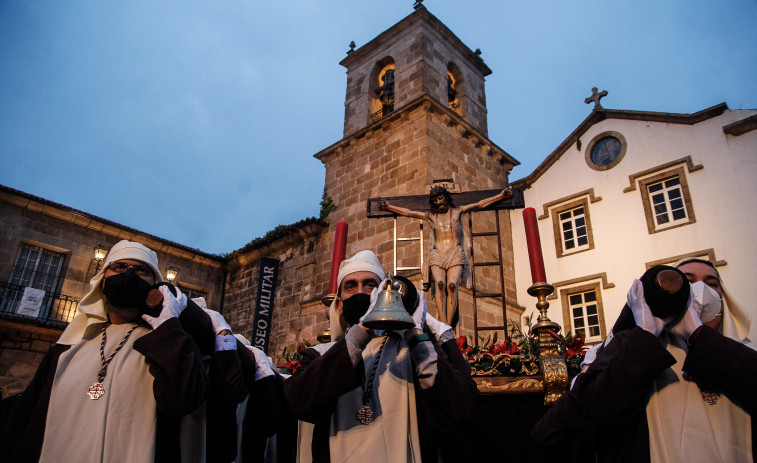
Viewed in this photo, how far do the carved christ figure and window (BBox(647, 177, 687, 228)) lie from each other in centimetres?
782

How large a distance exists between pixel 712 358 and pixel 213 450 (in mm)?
2378

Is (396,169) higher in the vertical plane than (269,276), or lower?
higher

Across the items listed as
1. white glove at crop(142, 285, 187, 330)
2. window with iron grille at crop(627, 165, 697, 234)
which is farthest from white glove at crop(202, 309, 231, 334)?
window with iron grille at crop(627, 165, 697, 234)

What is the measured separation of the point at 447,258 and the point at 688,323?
3.43 m

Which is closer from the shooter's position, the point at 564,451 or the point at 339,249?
the point at 564,451

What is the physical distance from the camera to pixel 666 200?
11.7 metres

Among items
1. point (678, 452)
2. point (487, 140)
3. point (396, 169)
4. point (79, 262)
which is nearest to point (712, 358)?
point (678, 452)

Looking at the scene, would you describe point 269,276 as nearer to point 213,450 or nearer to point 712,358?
point 213,450

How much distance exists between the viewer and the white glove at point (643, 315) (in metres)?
1.97

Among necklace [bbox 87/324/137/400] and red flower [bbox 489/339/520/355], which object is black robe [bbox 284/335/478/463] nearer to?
necklace [bbox 87/324/137/400]

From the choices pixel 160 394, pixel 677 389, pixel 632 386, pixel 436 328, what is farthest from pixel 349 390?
pixel 677 389

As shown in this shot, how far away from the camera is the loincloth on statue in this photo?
17.4ft

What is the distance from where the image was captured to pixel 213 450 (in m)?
2.62

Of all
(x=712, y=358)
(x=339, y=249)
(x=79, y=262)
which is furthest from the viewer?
(x=79, y=262)
